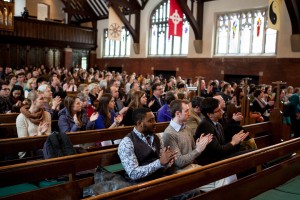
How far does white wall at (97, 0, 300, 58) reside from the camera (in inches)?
506

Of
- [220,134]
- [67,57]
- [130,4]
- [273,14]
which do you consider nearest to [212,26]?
[130,4]

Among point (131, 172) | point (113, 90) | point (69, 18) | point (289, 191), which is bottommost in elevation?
point (289, 191)

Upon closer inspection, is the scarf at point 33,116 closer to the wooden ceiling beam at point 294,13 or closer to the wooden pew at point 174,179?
the wooden pew at point 174,179

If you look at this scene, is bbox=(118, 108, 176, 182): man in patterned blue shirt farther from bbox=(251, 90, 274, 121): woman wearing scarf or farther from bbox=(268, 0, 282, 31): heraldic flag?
bbox=(268, 0, 282, 31): heraldic flag

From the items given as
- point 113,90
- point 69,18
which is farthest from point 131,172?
point 69,18

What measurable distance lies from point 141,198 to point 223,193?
908 millimetres

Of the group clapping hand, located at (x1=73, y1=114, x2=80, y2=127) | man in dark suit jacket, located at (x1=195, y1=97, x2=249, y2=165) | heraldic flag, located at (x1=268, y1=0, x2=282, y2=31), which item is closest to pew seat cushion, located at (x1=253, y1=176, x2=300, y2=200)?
man in dark suit jacket, located at (x1=195, y1=97, x2=249, y2=165)

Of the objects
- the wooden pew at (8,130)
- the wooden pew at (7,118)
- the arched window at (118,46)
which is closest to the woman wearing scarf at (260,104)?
the wooden pew at (7,118)

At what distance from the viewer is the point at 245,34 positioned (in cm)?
1445

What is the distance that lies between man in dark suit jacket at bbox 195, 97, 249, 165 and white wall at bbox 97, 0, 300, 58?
34.5ft

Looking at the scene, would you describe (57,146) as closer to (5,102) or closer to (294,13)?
(5,102)

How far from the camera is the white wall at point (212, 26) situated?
1286 centimetres

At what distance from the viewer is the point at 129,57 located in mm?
20547

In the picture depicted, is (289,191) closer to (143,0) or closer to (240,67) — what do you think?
(240,67)
